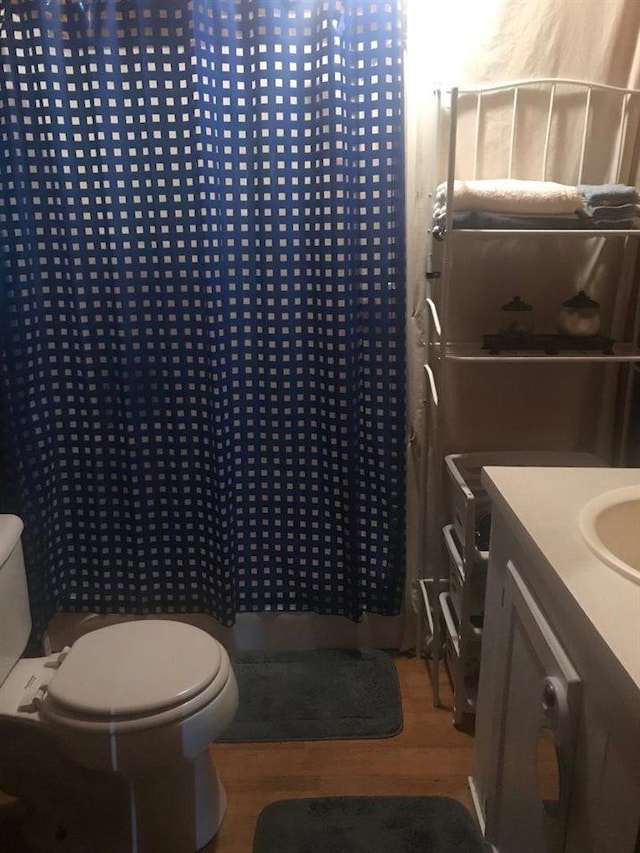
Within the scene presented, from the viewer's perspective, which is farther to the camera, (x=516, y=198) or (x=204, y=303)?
(x=204, y=303)

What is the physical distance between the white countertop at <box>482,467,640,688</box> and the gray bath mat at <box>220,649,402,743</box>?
2.99 ft

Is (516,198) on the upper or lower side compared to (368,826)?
upper

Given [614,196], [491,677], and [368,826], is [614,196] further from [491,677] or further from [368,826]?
[368,826]

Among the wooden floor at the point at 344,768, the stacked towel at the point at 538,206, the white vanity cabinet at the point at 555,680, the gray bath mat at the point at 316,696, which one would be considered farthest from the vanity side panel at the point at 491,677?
the stacked towel at the point at 538,206

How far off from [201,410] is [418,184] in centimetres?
88

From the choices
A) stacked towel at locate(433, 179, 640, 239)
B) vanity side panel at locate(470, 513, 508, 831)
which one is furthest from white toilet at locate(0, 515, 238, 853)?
stacked towel at locate(433, 179, 640, 239)

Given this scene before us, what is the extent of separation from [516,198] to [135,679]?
141cm

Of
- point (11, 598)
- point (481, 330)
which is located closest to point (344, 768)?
point (11, 598)

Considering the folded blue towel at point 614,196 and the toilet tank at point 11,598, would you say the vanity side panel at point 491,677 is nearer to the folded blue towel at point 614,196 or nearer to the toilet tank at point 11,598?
the folded blue towel at point 614,196

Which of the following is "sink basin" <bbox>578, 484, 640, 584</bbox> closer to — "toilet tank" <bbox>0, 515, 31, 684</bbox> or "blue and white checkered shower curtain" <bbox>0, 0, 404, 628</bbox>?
→ "blue and white checkered shower curtain" <bbox>0, 0, 404, 628</bbox>

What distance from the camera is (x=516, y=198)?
62.3 inches

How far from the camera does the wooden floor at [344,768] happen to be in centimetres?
166

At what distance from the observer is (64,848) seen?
1.51 meters

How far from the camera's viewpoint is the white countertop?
83cm
